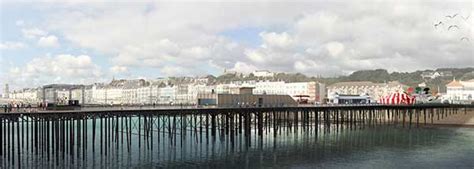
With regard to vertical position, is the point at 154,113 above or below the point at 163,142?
above

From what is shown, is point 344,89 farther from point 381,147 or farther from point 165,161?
point 165,161

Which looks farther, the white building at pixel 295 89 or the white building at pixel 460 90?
the white building at pixel 295 89

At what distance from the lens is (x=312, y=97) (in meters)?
159

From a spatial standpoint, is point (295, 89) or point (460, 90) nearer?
point (460, 90)

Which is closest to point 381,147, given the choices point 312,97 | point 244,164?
point 244,164

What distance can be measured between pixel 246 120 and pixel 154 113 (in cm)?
1214

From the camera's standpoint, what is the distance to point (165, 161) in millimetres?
37250

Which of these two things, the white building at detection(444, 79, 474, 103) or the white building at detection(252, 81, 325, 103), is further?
the white building at detection(252, 81, 325, 103)

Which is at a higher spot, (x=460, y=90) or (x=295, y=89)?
(x=295, y=89)

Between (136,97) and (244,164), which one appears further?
(136,97)

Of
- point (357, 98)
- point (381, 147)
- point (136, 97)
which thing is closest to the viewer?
point (381, 147)

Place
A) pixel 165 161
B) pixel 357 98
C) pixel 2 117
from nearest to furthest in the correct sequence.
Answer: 1. pixel 2 117
2. pixel 165 161
3. pixel 357 98

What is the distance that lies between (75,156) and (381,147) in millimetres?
27303

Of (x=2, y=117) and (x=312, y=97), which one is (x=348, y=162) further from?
(x=312, y=97)
